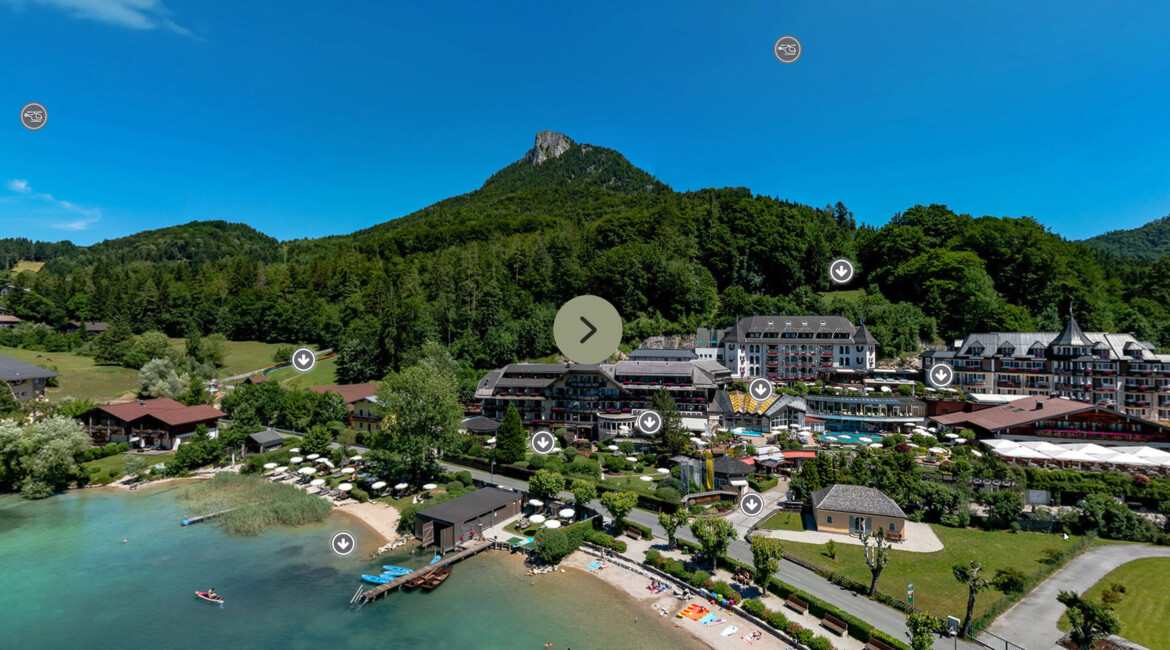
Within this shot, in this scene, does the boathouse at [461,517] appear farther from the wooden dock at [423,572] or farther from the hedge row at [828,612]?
the hedge row at [828,612]

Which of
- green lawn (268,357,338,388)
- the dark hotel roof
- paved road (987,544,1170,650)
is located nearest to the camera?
paved road (987,544,1170,650)

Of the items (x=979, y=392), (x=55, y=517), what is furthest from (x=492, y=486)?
(x=979, y=392)

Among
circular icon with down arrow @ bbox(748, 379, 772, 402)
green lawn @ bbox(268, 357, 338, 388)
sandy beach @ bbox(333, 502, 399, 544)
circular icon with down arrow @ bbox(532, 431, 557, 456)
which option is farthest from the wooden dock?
green lawn @ bbox(268, 357, 338, 388)

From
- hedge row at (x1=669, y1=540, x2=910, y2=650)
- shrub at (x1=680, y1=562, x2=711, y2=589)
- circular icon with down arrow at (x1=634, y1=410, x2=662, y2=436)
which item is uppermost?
circular icon with down arrow at (x1=634, y1=410, x2=662, y2=436)

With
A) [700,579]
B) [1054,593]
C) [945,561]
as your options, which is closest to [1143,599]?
[1054,593]

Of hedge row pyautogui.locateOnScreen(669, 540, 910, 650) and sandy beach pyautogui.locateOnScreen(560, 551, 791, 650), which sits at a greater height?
hedge row pyautogui.locateOnScreen(669, 540, 910, 650)

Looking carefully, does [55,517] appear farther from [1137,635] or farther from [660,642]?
[1137,635]

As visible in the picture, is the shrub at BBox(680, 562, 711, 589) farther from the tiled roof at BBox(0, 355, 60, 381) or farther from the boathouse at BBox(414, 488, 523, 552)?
the tiled roof at BBox(0, 355, 60, 381)
